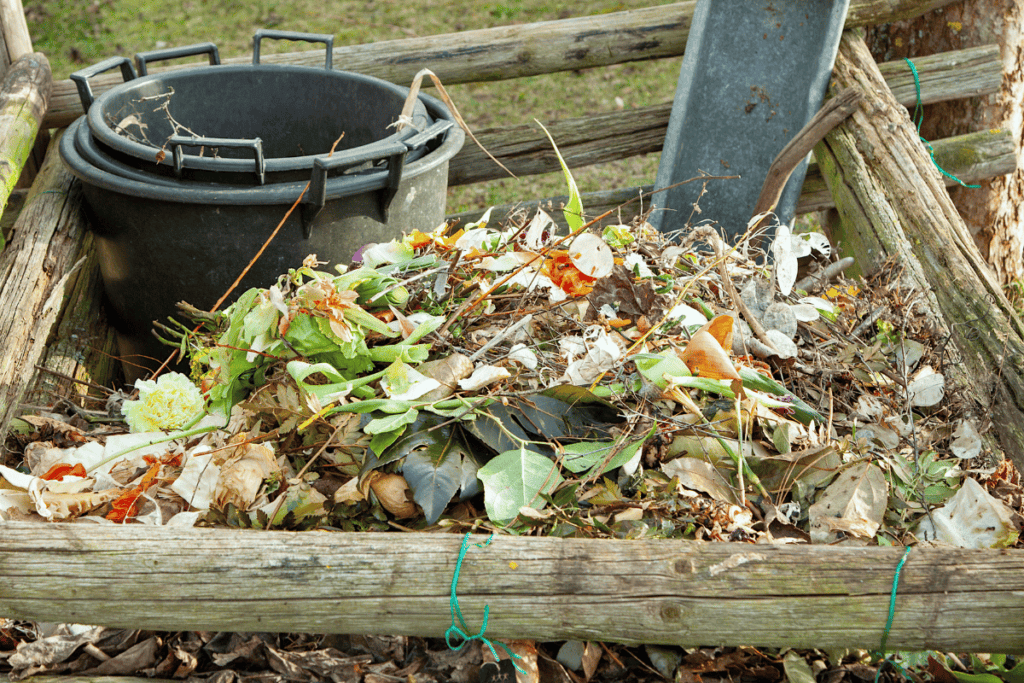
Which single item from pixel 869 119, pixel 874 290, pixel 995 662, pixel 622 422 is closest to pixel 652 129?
pixel 869 119

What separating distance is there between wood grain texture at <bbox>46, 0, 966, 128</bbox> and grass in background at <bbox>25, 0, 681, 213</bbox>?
159 centimetres

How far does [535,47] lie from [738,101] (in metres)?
0.88

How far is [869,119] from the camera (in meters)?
2.65

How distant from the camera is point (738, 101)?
10.8 feet

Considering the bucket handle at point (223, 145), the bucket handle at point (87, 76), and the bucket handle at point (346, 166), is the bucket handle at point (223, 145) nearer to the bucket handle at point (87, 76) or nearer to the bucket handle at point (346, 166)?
the bucket handle at point (346, 166)

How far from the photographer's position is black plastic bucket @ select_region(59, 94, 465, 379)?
6.68ft

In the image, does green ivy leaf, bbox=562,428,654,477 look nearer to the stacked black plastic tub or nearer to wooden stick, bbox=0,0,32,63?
the stacked black plastic tub

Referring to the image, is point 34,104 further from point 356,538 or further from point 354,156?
point 356,538

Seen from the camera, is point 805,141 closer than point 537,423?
No

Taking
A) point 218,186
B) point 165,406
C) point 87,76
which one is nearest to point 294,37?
point 87,76

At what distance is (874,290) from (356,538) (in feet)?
5.08

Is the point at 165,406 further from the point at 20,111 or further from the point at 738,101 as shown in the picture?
the point at 738,101

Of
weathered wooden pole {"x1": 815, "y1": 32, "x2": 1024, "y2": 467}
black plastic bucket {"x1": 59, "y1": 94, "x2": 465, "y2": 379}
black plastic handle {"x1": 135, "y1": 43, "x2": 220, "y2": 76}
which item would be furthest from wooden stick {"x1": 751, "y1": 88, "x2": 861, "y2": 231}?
black plastic handle {"x1": 135, "y1": 43, "x2": 220, "y2": 76}

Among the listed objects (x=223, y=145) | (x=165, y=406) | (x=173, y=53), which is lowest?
(x=165, y=406)
